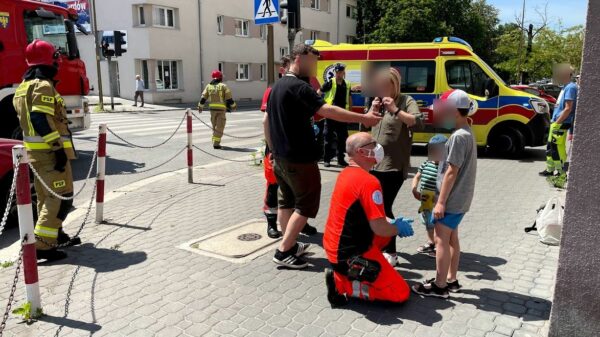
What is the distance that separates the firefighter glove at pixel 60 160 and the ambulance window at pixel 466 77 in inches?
328

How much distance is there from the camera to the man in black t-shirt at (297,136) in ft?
14.0

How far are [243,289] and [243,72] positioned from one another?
33.2m

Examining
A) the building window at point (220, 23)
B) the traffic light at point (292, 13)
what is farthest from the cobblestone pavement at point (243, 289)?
the building window at point (220, 23)

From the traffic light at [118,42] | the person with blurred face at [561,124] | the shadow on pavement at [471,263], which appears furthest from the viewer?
the traffic light at [118,42]

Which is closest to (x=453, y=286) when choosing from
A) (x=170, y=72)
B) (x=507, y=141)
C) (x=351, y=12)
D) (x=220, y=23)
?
(x=507, y=141)

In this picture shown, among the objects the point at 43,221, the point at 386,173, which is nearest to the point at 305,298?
the point at 386,173

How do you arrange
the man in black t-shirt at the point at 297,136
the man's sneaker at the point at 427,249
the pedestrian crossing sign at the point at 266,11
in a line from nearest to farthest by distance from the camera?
1. the man in black t-shirt at the point at 297,136
2. the man's sneaker at the point at 427,249
3. the pedestrian crossing sign at the point at 266,11

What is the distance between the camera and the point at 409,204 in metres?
6.91

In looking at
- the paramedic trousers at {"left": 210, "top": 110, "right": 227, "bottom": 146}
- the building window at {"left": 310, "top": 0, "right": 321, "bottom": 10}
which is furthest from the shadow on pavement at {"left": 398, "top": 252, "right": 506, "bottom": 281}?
the building window at {"left": 310, "top": 0, "right": 321, "bottom": 10}

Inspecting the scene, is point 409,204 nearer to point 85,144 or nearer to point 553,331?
point 553,331

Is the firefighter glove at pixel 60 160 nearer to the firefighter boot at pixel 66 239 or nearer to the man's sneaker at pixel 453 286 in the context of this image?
the firefighter boot at pixel 66 239

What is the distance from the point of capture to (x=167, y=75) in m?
30.4

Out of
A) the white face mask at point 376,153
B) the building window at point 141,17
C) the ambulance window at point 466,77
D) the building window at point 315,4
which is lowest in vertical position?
the white face mask at point 376,153

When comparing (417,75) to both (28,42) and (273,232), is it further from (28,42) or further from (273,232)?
(28,42)
